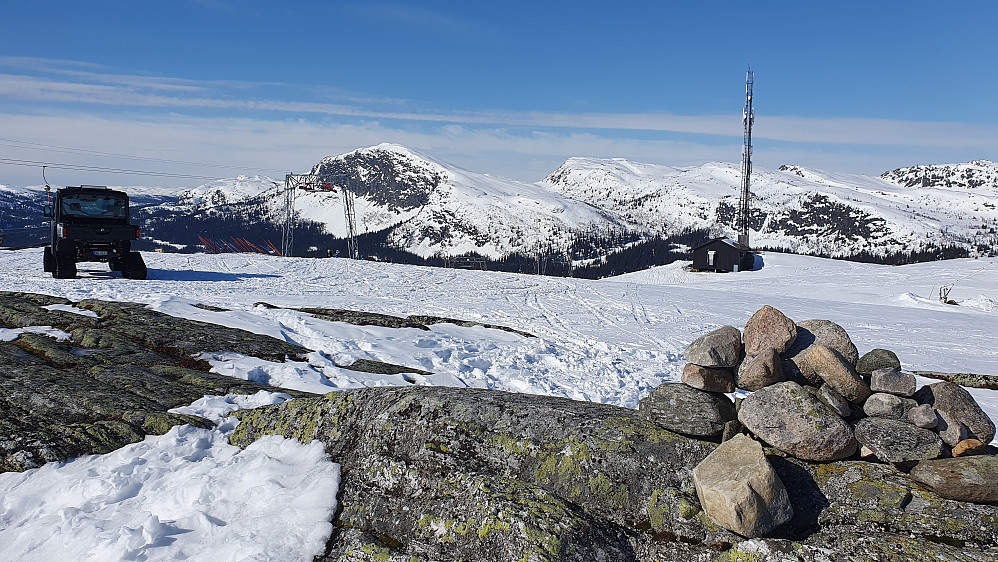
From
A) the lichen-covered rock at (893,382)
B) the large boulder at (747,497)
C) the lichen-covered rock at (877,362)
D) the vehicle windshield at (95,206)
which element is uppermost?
the vehicle windshield at (95,206)

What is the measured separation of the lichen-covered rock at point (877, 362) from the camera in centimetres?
520

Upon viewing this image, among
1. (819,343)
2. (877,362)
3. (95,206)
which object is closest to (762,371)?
(819,343)

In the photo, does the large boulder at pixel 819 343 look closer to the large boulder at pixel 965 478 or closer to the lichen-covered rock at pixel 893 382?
the lichen-covered rock at pixel 893 382

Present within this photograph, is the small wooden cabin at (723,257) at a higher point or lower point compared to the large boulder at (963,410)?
higher

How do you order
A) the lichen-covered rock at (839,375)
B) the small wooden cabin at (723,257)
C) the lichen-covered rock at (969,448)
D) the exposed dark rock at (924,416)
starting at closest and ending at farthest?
the lichen-covered rock at (969,448)
the exposed dark rock at (924,416)
the lichen-covered rock at (839,375)
the small wooden cabin at (723,257)

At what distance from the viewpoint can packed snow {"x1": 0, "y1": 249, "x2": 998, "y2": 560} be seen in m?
4.89

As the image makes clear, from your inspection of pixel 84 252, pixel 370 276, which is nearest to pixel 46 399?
pixel 84 252

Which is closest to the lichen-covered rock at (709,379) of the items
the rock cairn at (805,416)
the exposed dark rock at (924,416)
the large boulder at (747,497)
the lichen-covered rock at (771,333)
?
the rock cairn at (805,416)

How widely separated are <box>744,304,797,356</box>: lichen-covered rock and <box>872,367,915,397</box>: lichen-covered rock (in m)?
0.79

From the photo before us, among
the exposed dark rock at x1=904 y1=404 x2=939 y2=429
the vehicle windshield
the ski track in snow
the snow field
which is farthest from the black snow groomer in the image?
the exposed dark rock at x1=904 y1=404 x2=939 y2=429

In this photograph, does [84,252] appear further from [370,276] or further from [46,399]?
[46,399]

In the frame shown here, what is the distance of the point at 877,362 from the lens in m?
5.29

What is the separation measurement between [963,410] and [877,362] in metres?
0.73

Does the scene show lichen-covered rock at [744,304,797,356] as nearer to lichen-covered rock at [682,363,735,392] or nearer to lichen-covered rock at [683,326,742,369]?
lichen-covered rock at [683,326,742,369]
